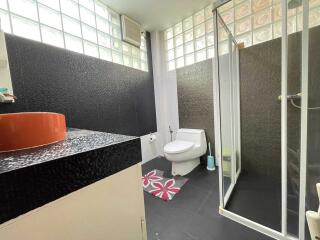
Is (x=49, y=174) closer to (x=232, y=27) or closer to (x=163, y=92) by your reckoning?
(x=232, y=27)

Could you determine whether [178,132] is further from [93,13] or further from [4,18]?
[4,18]

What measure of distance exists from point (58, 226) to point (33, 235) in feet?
0.12

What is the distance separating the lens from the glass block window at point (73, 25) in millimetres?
1297

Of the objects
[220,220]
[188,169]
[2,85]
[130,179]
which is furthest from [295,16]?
[2,85]

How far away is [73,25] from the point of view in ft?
5.39

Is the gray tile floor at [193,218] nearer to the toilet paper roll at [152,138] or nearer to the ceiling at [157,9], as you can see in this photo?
the toilet paper roll at [152,138]

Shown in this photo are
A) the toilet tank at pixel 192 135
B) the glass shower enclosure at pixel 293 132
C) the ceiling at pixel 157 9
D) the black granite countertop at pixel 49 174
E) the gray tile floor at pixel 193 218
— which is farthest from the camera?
the toilet tank at pixel 192 135

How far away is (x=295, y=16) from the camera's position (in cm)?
105

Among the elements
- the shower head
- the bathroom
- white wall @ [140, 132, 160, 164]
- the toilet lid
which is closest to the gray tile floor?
the bathroom

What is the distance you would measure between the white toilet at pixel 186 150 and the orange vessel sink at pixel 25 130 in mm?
1558

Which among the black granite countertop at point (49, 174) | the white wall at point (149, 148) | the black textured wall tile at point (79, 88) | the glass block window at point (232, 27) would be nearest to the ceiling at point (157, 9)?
the glass block window at point (232, 27)

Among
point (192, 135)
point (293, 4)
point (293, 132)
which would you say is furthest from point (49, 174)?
point (192, 135)

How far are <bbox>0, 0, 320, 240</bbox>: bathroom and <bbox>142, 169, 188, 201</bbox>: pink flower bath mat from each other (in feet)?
0.05

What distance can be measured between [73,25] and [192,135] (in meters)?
1.93
